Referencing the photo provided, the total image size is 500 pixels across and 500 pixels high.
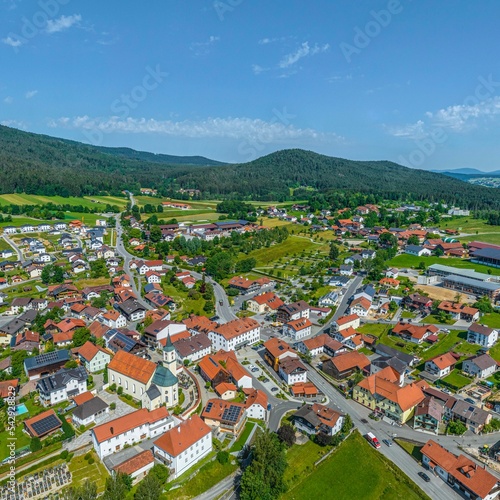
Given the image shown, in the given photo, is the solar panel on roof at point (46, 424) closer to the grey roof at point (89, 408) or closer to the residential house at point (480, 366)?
the grey roof at point (89, 408)

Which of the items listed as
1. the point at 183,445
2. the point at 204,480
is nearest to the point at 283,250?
the point at 183,445

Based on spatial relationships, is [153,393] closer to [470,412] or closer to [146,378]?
[146,378]

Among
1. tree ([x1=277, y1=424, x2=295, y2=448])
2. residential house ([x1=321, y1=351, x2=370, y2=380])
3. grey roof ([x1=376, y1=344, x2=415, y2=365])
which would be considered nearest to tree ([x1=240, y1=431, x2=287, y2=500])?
tree ([x1=277, y1=424, x2=295, y2=448])

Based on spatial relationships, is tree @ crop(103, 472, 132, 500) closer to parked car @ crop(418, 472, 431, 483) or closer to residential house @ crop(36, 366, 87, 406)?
residential house @ crop(36, 366, 87, 406)

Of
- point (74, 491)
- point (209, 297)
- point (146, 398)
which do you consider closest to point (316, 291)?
point (209, 297)

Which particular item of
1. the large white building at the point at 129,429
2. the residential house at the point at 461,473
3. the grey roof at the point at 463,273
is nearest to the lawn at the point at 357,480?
the residential house at the point at 461,473

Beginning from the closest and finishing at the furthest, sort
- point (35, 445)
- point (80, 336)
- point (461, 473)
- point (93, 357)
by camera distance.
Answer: point (461, 473) < point (35, 445) < point (93, 357) < point (80, 336)

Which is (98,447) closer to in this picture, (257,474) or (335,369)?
(257,474)
